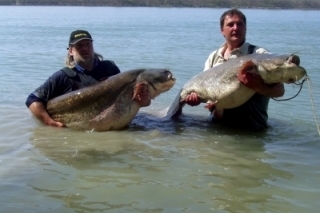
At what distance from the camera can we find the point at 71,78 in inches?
275

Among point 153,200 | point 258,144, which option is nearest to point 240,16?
point 258,144

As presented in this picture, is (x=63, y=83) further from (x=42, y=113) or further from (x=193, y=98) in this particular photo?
(x=193, y=98)

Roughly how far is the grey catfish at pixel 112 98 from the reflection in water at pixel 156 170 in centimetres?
20

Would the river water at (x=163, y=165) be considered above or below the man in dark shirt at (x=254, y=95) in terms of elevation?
below

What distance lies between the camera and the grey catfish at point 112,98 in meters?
6.72

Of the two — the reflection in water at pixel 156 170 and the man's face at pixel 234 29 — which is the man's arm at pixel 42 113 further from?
the man's face at pixel 234 29

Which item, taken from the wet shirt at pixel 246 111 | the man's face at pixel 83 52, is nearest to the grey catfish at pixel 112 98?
the man's face at pixel 83 52

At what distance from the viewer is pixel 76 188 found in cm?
454

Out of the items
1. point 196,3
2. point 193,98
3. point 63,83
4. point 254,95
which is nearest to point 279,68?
point 254,95

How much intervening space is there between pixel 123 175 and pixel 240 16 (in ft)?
9.64

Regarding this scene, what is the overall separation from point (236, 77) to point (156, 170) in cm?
180

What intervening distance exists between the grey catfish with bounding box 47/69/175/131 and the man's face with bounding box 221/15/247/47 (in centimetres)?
99

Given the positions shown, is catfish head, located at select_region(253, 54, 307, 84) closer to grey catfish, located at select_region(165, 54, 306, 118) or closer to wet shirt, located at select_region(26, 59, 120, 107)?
grey catfish, located at select_region(165, 54, 306, 118)

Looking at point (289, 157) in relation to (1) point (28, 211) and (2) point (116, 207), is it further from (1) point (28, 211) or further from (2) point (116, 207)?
(1) point (28, 211)
